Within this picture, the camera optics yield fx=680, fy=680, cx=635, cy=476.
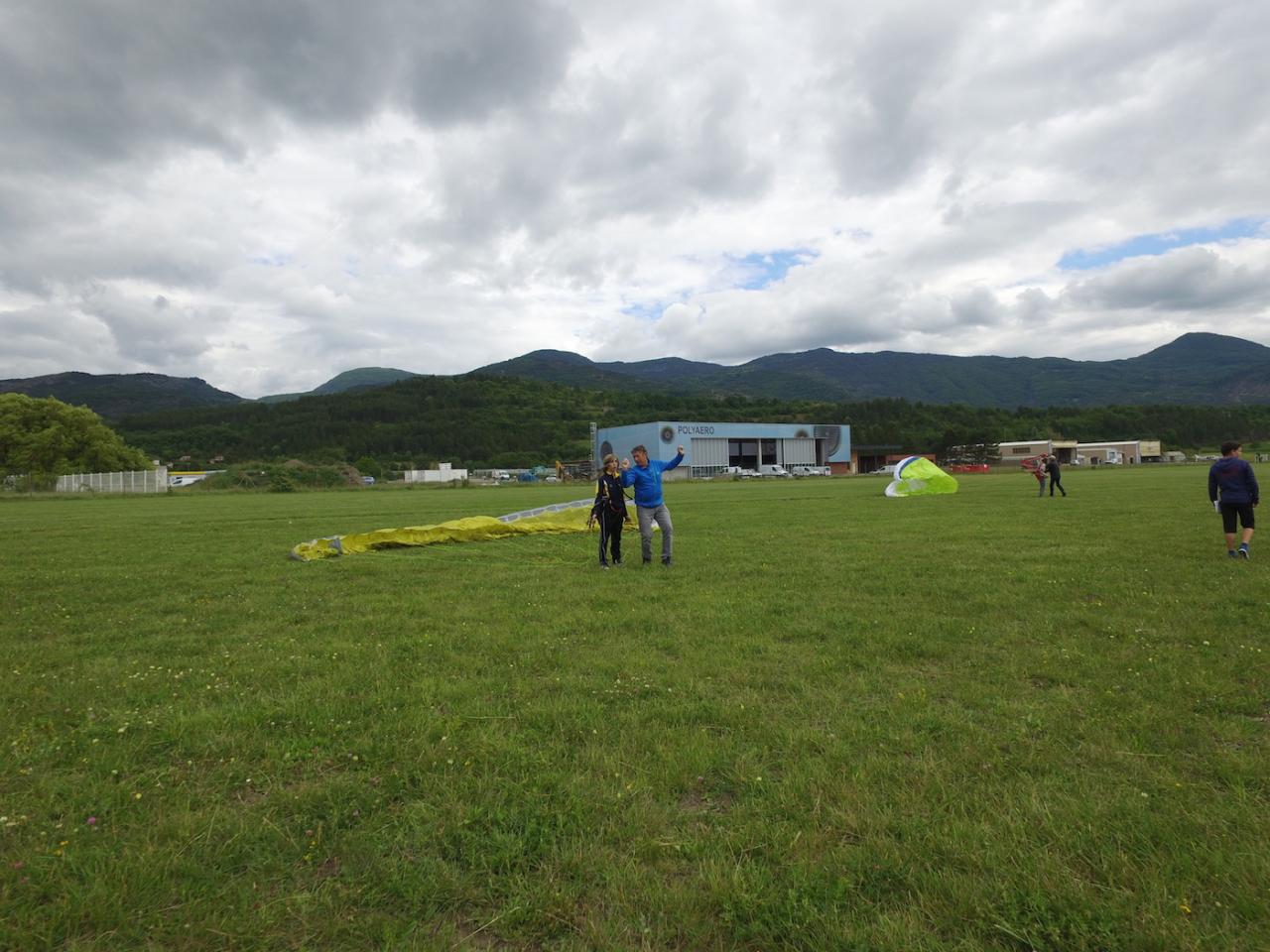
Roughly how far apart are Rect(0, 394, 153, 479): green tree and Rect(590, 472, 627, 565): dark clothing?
257 feet

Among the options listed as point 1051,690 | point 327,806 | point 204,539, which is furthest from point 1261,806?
point 204,539

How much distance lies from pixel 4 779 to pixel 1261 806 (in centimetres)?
657

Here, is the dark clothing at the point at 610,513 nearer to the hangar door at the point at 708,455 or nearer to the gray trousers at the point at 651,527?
the gray trousers at the point at 651,527

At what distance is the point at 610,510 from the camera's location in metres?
11.6

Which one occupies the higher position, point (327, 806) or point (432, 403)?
point (432, 403)

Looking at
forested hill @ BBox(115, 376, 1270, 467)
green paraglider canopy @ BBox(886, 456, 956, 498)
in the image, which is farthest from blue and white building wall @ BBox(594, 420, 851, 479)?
green paraglider canopy @ BBox(886, 456, 956, 498)

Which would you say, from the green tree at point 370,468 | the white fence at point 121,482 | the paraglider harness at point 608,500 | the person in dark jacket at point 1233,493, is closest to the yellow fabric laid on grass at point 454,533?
the paraglider harness at point 608,500

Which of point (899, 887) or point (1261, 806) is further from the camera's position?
point (1261, 806)

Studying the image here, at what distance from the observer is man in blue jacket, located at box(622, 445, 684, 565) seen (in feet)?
37.2

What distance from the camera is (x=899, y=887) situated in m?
2.82

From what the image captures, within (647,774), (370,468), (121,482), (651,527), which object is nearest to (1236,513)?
(651,527)

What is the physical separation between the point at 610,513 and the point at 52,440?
81.9m

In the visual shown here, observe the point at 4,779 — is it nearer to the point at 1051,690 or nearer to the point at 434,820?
the point at 434,820

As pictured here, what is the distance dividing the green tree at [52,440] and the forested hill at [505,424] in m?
57.5
